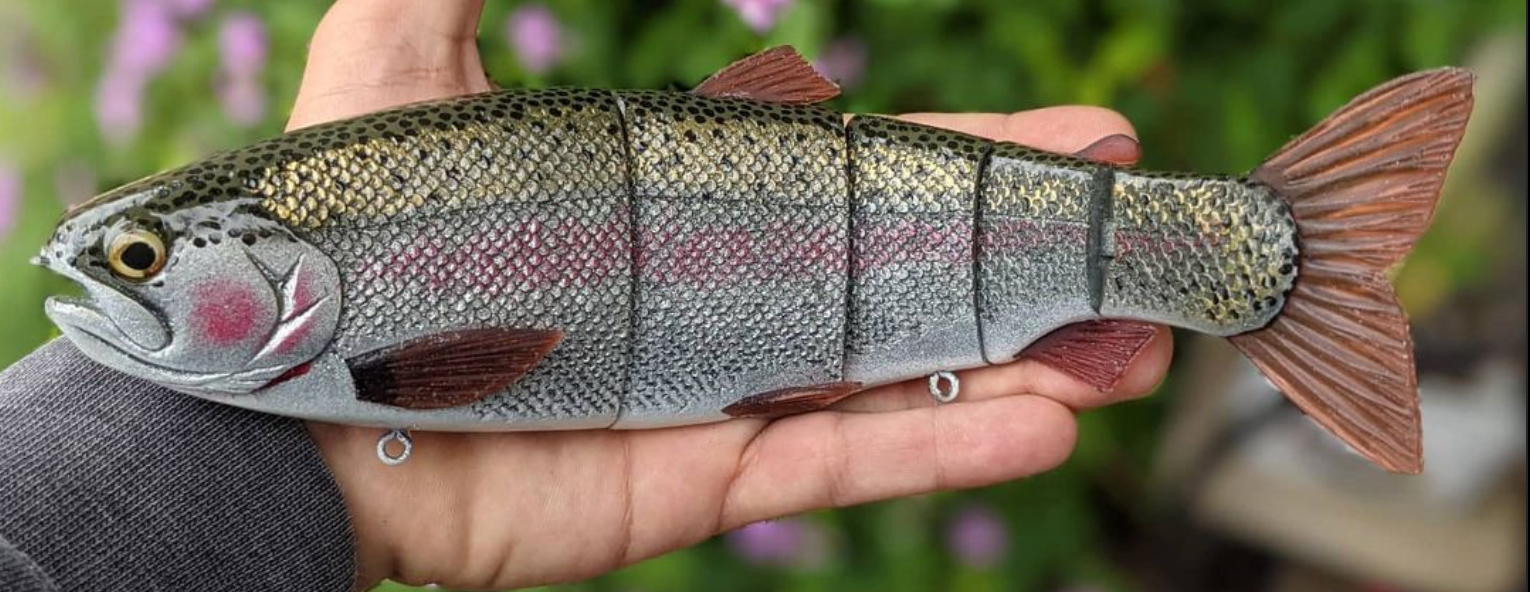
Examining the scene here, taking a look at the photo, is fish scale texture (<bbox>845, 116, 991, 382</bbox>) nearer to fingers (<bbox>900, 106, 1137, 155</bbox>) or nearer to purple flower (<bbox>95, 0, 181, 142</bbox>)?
Answer: fingers (<bbox>900, 106, 1137, 155</bbox>)

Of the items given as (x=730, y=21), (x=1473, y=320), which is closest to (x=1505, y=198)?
(x=1473, y=320)

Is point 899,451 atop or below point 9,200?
below

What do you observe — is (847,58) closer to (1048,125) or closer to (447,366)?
(1048,125)

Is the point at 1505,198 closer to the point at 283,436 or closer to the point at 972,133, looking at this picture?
the point at 972,133

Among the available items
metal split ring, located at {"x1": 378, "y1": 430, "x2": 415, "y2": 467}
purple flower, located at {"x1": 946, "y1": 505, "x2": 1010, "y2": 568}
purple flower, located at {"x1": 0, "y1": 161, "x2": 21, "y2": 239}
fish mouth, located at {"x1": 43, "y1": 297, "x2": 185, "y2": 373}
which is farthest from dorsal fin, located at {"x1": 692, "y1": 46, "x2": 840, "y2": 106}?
purple flower, located at {"x1": 0, "y1": 161, "x2": 21, "y2": 239}

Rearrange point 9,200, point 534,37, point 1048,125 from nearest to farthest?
1. point 1048,125
2. point 534,37
3. point 9,200

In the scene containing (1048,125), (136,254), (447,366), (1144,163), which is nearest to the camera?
(136,254)

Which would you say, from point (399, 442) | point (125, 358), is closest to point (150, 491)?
point (125, 358)
